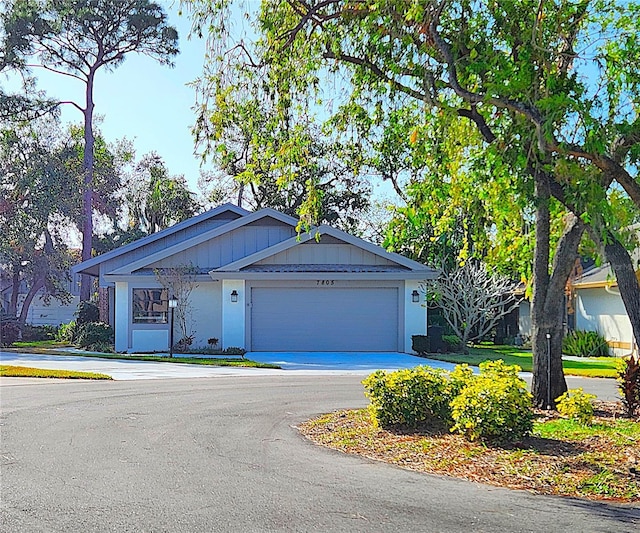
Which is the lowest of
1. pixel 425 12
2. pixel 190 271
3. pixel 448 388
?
pixel 448 388

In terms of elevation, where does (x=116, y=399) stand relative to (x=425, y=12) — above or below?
below

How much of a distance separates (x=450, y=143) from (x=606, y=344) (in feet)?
52.7

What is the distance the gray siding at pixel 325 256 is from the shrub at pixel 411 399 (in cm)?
1456

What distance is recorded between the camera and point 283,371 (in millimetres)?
18672

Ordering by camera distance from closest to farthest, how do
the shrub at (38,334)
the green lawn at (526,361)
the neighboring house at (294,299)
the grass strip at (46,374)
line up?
1. the grass strip at (46,374)
2. the green lawn at (526,361)
3. the neighboring house at (294,299)
4. the shrub at (38,334)

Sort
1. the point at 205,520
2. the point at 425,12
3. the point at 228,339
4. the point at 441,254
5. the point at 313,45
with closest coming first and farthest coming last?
the point at 205,520 < the point at 425,12 < the point at 313,45 < the point at 228,339 < the point at 441,254

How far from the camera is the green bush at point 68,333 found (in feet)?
96.7

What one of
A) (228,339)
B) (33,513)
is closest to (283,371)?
(228,339)

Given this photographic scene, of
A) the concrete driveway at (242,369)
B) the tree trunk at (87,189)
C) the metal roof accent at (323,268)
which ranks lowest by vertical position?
the concrete driveway at (242,369)

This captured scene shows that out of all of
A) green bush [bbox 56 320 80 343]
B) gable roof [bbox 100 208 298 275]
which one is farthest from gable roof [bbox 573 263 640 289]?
green bush [bbox 56 320 80 343]

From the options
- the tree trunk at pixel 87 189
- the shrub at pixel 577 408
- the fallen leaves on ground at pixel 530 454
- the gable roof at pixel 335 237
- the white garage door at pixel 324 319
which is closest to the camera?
the fallen leaves on ground at pixel 530 454

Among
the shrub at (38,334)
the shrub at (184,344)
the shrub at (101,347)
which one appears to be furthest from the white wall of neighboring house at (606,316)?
the shrub at (38,334)

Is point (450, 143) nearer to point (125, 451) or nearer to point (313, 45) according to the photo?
point (313, 45)

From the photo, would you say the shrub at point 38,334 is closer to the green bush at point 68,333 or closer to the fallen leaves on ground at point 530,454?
the green bush at point 68,333
